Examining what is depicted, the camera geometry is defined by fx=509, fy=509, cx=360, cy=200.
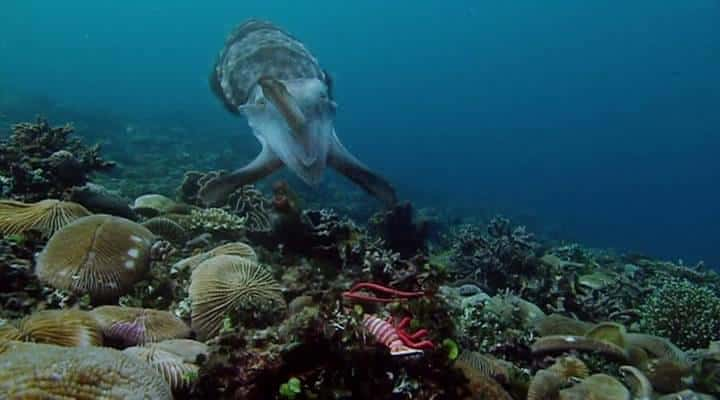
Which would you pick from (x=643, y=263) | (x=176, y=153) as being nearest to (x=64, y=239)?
(x=643, y=263)

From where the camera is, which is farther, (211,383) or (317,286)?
(317,286)

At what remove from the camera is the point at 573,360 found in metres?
4.47

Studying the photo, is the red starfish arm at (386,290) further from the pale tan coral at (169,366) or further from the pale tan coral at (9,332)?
the pale tan coral at (9,332)

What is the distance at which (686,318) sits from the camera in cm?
697

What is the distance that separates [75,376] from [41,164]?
5489 millimetres

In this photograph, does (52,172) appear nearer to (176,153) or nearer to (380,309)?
(380,309)

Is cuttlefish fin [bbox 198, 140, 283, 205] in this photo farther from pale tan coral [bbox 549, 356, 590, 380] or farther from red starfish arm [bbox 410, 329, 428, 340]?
pale tan coral [bbox 549, 356, 590, 380]

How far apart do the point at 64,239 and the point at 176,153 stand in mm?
21080

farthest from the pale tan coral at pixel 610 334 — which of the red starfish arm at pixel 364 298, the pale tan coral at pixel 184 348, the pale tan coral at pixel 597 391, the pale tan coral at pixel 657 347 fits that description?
the pale tan coral at pixel 184 348

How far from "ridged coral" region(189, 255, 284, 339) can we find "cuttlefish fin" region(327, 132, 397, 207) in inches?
54.9

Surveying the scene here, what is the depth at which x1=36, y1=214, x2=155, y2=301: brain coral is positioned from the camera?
13.5 ft

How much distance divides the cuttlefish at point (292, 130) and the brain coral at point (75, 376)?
101 inches

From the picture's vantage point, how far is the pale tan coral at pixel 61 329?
10.1 feet

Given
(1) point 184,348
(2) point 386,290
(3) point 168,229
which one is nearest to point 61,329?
(1) point 184,348
